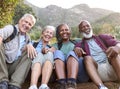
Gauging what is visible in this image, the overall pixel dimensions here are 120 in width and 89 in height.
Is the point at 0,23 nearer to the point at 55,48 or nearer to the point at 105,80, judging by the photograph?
the point at 55,48

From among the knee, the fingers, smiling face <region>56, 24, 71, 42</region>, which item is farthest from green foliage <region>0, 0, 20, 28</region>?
the knee

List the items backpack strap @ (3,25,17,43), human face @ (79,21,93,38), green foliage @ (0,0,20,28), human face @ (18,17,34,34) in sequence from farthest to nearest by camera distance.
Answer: green foliage @ (0,0,20,28) → human face @ (79,21,93,38) → human face @ (18,17,34,34) → backpack strap @ (3,25,17,43)

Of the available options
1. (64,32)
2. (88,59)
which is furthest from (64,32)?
(88,59)

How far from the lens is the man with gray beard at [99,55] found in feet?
15.8

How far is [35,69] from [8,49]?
71 cm

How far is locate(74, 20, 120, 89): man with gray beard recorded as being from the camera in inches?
190

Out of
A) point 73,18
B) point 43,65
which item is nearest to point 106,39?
point 43,65

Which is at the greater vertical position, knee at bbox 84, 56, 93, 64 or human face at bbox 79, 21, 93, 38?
human face at bbox 79, 21, 93, 38

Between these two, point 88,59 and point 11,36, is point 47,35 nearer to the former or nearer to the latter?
point 11,36

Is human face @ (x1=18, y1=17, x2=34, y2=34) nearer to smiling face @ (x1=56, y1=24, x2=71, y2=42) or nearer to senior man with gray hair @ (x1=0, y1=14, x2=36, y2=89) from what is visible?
senior man with gray hair @ (x1=0, y1=14, x2=36, y2=89)

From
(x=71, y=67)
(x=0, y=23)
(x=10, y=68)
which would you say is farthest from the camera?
(x=0, y=23)

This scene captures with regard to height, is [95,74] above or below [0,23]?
below

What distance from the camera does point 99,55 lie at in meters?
5.41

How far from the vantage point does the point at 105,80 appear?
524 centimetres
